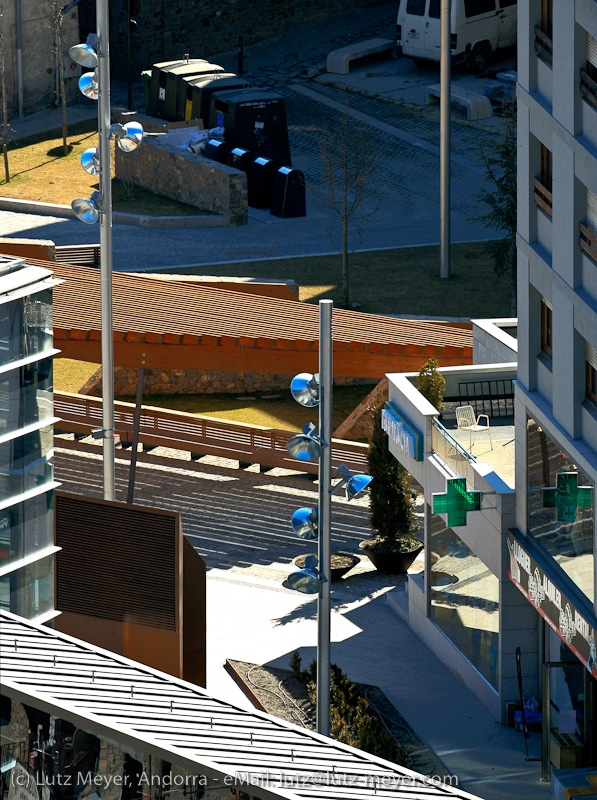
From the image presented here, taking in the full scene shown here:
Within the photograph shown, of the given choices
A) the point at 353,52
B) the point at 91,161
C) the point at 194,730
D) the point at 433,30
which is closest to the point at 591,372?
the point at 91,161

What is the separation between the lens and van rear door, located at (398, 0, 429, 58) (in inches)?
1720

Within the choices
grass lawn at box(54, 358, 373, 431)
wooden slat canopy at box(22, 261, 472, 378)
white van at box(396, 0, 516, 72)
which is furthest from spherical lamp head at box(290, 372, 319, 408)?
white van at box(396, 0, 516, 72)

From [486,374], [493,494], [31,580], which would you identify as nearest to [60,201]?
[486,374]

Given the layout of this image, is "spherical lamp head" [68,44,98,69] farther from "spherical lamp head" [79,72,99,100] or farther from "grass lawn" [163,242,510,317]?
"grass lawn" [163,242,510,317]

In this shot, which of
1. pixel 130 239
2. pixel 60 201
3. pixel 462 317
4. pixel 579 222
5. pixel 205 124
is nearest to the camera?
pixel 579 222

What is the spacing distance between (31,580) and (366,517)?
1081cm

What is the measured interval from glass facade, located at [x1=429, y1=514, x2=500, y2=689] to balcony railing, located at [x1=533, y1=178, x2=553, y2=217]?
4282 mm

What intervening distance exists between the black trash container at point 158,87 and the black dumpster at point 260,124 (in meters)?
3.96

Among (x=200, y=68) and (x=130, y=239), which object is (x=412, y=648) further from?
(x=200, y=68)

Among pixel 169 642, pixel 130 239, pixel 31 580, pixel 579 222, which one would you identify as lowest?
pixel 130 239

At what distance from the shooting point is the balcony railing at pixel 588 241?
1435 cm

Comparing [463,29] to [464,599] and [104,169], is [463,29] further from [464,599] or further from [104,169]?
[464,599]

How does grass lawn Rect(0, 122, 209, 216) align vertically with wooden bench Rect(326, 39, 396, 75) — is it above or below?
below

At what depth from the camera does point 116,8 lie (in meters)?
46.4
